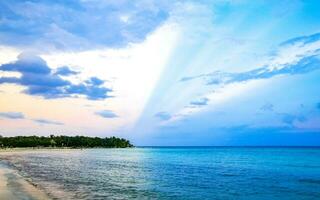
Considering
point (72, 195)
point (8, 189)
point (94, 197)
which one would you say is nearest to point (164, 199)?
point (94, 197)

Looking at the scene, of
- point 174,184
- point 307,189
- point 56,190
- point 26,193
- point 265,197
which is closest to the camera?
point 26,193

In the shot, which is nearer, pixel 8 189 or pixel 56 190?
pixel 8 189

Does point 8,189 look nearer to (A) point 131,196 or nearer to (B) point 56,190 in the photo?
(B) point 56,190

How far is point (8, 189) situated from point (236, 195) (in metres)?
21.2

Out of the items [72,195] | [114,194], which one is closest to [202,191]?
[114,194]

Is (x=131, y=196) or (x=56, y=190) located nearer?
(x=131, y=196)

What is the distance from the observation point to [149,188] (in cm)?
4234

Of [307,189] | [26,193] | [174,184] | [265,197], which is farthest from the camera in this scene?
[174,184]

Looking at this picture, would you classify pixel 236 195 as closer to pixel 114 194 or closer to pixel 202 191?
pixel 202 191

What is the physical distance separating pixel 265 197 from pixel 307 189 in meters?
7.92

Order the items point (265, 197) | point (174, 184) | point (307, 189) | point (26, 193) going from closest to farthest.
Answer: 1. point (26, 193)
2. point (265, 197)
3. point (307, 189)
4. point (174, 184)

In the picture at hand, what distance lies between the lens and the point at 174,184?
46.6m

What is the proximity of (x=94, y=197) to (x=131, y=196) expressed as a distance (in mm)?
3483

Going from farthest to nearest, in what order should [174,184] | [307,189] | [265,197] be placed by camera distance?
[174,184], [307,189], [265,197]
